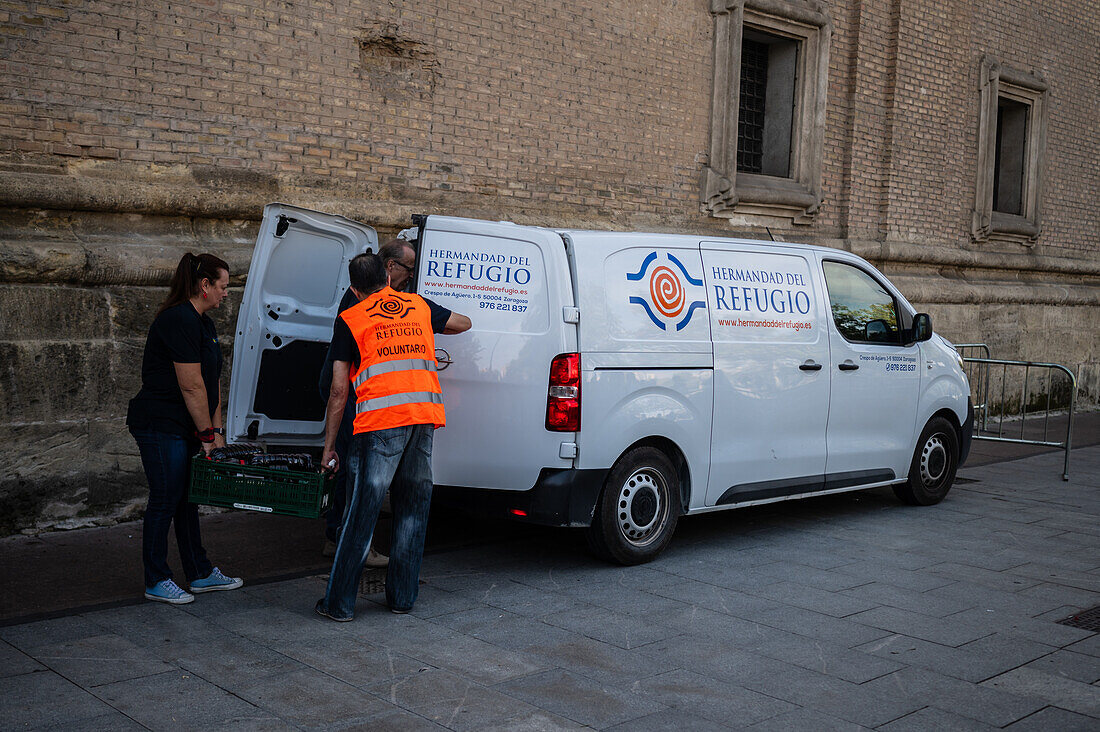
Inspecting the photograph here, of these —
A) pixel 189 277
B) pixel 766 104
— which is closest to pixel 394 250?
pixel 189 277

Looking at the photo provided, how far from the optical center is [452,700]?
4156 mm

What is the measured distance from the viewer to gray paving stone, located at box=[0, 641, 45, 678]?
4.33 meters

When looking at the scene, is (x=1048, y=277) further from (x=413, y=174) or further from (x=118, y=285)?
(x=118, y=285)

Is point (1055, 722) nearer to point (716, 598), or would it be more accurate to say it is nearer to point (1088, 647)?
point (1088, 647)

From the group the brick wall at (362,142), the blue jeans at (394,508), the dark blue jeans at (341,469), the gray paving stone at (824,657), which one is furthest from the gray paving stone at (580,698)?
the brick wall at (362,142)

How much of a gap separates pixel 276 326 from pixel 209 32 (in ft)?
9.20

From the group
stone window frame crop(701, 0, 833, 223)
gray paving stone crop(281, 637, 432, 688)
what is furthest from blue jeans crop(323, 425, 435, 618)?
stone window frame crop(701, 0, 833, 223)

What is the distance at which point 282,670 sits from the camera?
14.6 feet

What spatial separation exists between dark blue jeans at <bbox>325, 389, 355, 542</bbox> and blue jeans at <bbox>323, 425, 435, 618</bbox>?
0.65 feet

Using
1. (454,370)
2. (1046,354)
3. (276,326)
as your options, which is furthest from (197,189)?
(1046,354)

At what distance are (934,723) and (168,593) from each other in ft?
12.2

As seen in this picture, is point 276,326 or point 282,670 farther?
point 276,326

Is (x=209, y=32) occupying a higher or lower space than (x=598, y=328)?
higher

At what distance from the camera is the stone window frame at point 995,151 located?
1518cm
